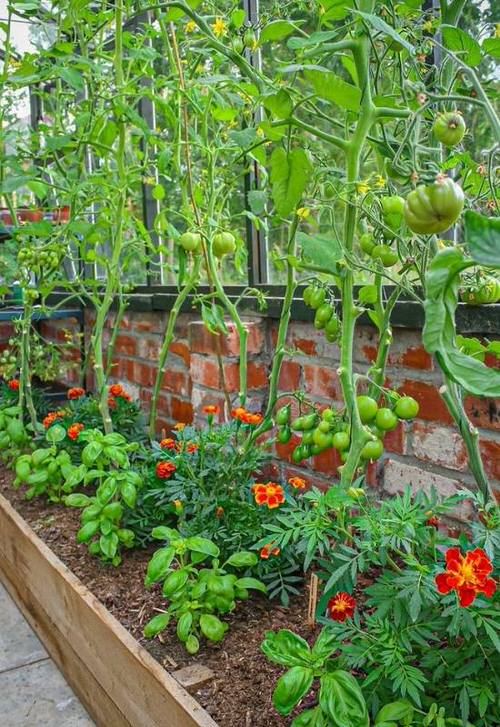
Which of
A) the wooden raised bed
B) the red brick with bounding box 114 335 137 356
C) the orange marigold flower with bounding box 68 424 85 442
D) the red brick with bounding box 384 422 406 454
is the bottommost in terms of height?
the wooden raised bed

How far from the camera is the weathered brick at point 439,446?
1474 mm

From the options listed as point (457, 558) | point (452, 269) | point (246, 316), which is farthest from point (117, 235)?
point (452, 269)

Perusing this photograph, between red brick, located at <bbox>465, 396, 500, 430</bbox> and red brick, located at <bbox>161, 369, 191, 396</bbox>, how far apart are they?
1.16 metres

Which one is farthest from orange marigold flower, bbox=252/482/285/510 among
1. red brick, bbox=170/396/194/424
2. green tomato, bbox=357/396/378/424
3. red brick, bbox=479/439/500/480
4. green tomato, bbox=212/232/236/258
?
red brick, bbox=170/396/194/424

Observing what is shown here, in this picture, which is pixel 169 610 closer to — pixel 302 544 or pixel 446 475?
pixel 302 544

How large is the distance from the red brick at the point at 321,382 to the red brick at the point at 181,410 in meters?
0.64

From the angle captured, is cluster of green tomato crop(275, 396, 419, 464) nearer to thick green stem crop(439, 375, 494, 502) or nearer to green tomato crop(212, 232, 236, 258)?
thick green stem crop(439, 375, 494, 502)

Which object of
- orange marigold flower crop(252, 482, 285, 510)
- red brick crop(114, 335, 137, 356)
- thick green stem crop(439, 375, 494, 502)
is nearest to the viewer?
thick green stem crop(439, 375, 494, 502)

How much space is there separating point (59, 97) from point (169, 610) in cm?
166

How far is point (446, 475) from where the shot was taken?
4.95ft

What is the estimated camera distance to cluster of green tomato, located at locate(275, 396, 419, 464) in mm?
1083

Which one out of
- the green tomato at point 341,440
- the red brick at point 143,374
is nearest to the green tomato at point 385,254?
the green tomato at point 341,440

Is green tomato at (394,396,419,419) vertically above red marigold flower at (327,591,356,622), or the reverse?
green tomato at (394,396,419,419)

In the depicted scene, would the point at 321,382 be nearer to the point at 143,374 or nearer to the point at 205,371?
the point at 205,371
